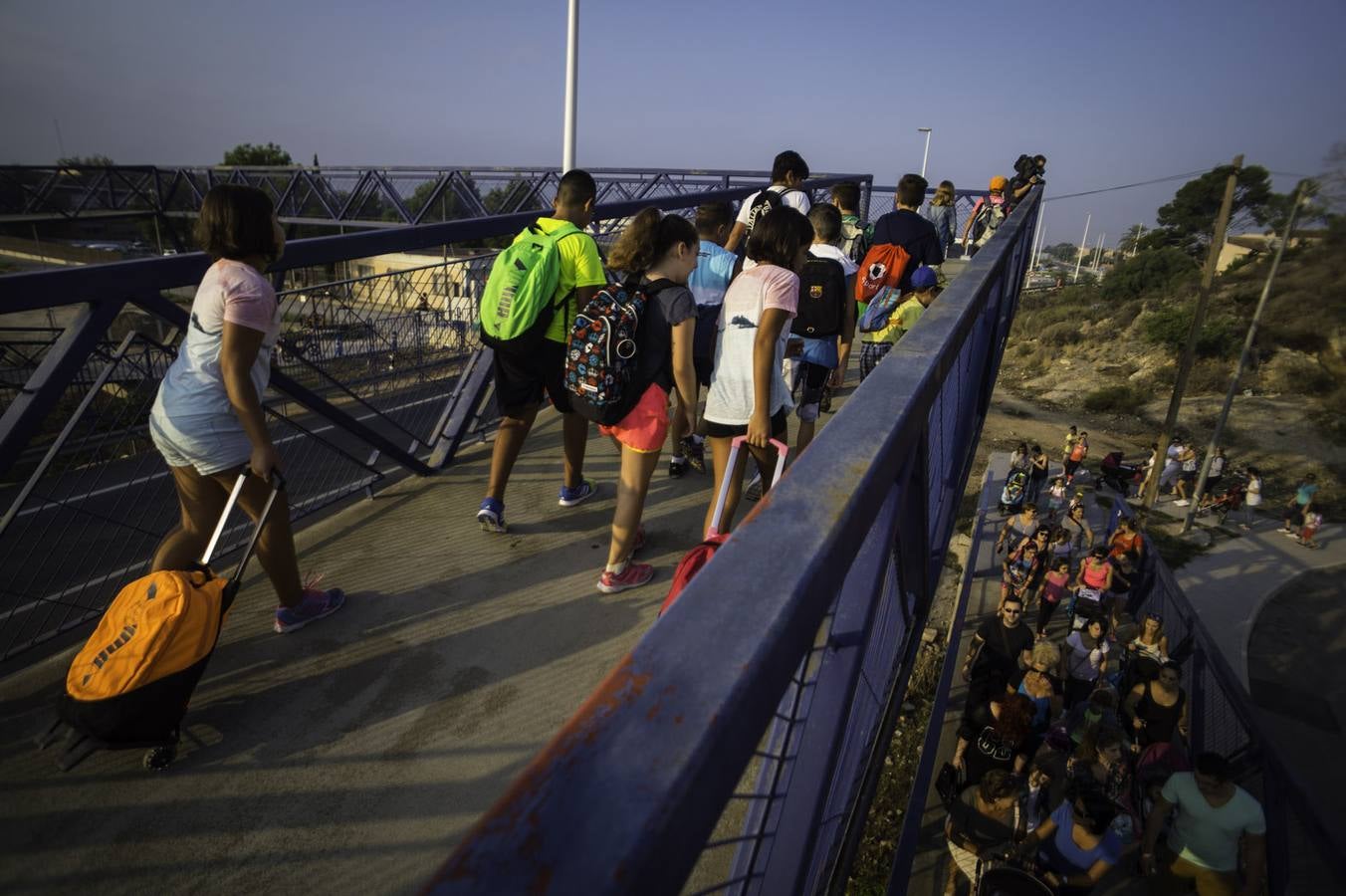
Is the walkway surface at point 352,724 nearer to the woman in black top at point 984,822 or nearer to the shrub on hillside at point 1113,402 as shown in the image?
the woman in black top at point 984,822

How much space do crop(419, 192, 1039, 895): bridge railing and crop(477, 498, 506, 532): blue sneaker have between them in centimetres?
247

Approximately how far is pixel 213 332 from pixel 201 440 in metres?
0.39

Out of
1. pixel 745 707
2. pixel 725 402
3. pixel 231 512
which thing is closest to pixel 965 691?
pixel 725 402

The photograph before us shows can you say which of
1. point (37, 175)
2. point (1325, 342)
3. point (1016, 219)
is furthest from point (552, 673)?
point (1325, 342)

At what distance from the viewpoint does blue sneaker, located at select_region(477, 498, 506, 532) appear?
3.69m

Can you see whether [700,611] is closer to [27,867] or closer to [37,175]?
[27,867]

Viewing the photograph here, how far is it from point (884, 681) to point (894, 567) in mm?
478

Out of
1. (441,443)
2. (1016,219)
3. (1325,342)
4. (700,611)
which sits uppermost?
(1016,219)

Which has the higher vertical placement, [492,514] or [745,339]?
[745,339]

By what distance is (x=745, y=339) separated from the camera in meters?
3.08

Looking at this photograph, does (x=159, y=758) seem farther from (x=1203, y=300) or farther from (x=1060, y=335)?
(x=1060, y=335)

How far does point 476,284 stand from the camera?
502 cm

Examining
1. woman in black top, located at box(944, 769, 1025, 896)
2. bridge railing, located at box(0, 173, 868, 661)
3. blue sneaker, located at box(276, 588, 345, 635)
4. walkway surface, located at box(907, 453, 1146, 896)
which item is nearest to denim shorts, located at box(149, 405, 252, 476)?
bridge railing, located at box(0, 173, 868, 661)

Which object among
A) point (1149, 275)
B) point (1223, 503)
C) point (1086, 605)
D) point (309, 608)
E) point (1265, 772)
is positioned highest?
point (309, 608)
